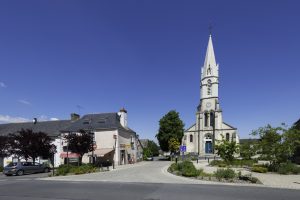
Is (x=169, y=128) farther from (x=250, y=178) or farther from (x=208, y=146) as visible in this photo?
(x=250, y=178)

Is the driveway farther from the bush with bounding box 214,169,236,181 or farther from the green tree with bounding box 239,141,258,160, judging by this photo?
the green tree with bounding box 239,141,258,160

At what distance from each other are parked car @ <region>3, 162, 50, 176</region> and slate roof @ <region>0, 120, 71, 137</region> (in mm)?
10642

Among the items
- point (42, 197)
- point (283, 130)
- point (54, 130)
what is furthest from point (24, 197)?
point (54, 130)

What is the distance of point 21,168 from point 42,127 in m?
17.2

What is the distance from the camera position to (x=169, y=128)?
51.7 m

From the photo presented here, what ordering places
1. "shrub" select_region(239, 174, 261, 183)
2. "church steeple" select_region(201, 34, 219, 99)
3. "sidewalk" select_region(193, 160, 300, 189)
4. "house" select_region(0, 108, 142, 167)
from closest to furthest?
1. "sidewalk" select_region(193, 160, 300, 189)
2. "shrub" select_region(239, 174, 261, 183)
3. "house" select_region(0, 108, 142, 167)
4. "church steeple" select_region(201, 34, 219, 99)

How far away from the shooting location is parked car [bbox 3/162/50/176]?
1078 inches

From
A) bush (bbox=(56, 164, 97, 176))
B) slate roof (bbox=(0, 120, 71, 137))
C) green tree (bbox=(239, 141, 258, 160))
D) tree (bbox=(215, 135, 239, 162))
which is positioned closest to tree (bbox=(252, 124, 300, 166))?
green tree (bbox=(239, 141, 258, 160))

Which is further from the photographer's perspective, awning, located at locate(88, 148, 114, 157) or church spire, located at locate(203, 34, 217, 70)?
church spire, located at locate(203, 34, 217, 70)

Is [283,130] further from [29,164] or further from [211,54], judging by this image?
[211,54]

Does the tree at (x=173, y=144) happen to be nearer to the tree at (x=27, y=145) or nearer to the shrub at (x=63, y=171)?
the tree at (x=27, y=145)

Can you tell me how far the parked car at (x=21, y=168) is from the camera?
27.4 meters

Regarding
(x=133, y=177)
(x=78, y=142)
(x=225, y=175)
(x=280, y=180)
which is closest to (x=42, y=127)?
(x=78, y=142)

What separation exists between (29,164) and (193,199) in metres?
23.2
